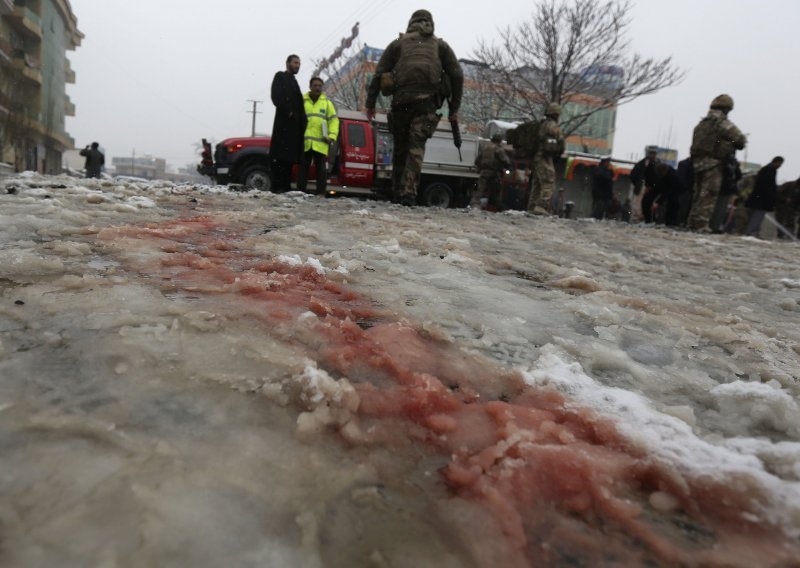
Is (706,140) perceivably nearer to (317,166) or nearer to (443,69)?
(443,69)

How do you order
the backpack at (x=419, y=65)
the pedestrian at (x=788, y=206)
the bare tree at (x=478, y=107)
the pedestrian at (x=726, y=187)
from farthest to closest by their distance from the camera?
1. the bare tree at (x=478, y=107)
2. the pedestrian at (x=788, y=206)
3. the pedestrian at (x=726, y=187)
4. the backpack at (x=419, y=65)

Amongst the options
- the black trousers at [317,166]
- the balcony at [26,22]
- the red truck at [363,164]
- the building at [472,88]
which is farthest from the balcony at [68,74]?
the black trousers at [317,166]

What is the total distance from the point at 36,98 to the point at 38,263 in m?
36.7

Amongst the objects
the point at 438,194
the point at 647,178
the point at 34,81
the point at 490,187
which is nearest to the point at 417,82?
the point at 647,178

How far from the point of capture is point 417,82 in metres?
6.20

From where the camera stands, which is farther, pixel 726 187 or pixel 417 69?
pixel 726 187

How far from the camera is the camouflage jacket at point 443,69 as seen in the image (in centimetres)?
628

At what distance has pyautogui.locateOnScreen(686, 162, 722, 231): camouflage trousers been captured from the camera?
25.7 ft

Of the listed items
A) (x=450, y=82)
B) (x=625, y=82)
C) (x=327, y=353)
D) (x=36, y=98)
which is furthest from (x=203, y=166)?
(x=36, y=98)

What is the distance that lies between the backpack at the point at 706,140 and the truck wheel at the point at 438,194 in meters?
5.61

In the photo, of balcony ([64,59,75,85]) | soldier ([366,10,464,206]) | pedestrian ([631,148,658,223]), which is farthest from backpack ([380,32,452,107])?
balcony ([64,59,75,85])

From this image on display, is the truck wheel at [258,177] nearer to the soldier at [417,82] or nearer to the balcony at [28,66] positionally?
the soldier at [417,82]

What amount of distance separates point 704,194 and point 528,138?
2892mm

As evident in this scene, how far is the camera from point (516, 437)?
1.03m
